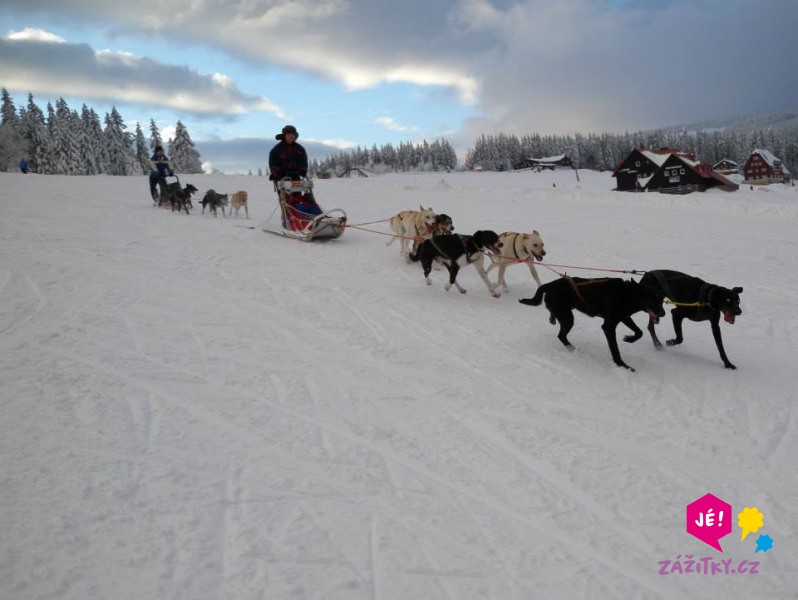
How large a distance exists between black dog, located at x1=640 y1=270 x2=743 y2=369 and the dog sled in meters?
6.69

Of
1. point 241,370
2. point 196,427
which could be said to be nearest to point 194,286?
point 241,370

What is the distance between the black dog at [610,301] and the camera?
474 cm

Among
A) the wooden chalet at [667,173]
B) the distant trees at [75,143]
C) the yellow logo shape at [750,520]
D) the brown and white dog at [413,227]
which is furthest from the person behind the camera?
the distant trees at [75,143]

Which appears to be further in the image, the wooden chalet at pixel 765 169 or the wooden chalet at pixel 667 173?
the wooden chalet at pixel 765 169

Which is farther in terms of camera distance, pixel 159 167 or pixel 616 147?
pixel 616 147

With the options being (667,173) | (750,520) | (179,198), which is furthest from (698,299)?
(667,173)

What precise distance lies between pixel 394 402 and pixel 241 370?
140 cm

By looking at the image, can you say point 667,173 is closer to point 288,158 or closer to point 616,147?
point 288,158

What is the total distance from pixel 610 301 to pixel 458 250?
8.29 ft

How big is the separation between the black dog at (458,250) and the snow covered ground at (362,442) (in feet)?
1.23

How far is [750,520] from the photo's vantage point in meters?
2.81

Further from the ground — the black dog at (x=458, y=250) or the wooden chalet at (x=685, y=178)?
the wooden chalet at (x=685, y=178)

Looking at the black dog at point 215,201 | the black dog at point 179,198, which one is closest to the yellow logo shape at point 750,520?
the black dog at point 215,201

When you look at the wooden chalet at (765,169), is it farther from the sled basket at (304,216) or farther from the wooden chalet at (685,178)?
the sled basket at (304,216)
